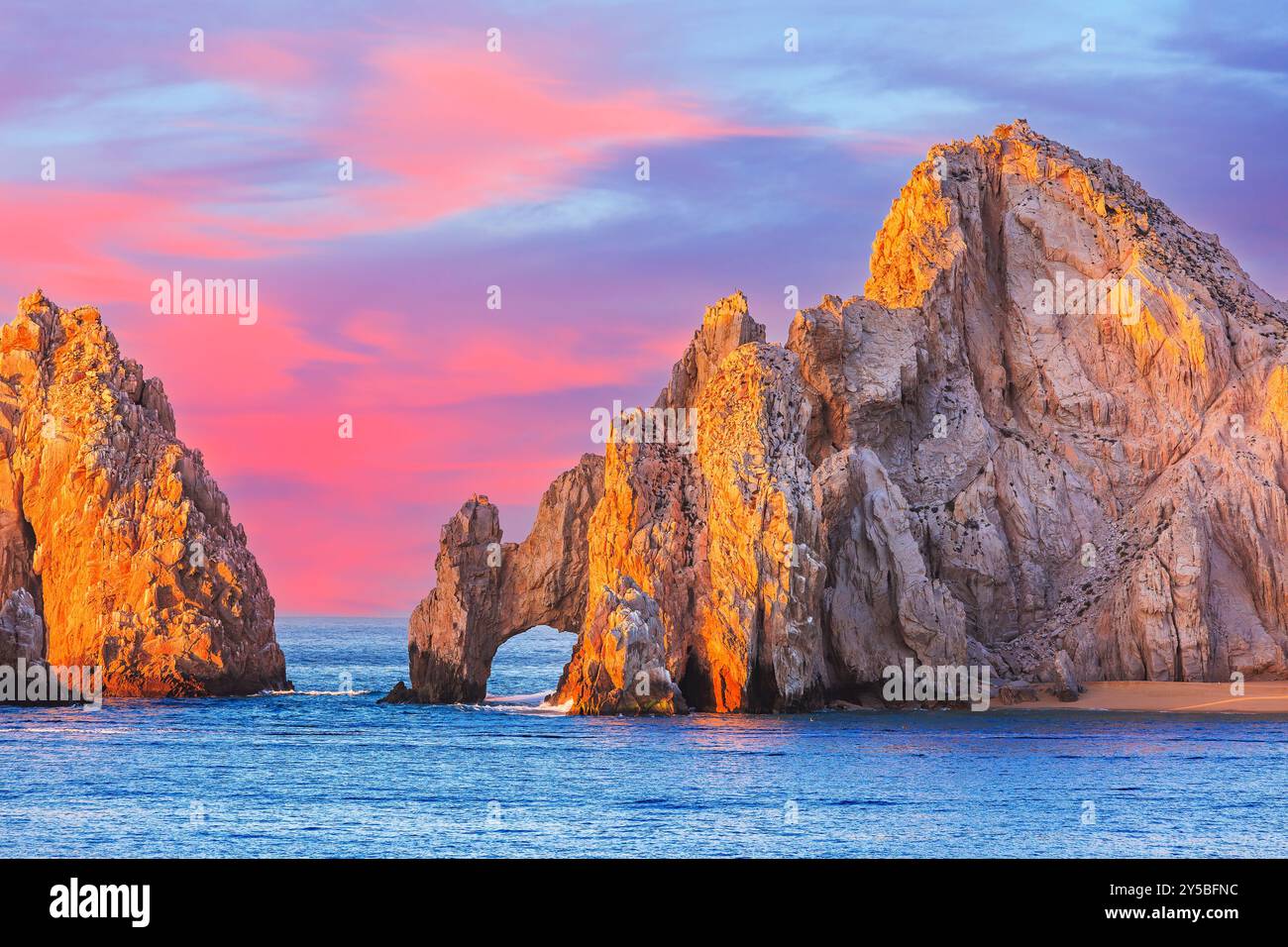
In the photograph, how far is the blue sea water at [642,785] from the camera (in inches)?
1594

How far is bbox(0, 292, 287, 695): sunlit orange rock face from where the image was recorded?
9150 cm

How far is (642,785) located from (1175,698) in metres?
38.5

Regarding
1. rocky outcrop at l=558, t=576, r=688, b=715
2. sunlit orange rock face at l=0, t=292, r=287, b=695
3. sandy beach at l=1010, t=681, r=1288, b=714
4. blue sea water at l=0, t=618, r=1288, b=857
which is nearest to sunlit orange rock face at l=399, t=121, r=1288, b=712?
rocky outcrop at l=558, t=576, r=688, b=715

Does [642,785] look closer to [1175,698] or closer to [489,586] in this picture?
[1175,698]

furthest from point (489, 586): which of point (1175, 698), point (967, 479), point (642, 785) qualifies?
point (642, 785)

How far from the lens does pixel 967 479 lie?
88.9 m

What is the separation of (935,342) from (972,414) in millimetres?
4541

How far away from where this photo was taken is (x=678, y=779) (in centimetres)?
5291

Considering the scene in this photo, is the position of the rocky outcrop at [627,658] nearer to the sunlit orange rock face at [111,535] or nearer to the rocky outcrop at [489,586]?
the rocky outcrop at [489,586]

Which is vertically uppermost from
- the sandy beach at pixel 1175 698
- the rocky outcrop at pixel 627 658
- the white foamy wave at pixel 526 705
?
the rocky outcrop at pixel 627 658

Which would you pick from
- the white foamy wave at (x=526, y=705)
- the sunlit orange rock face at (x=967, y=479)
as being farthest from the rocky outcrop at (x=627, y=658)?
the white foamy wave at (x=526, y=705)

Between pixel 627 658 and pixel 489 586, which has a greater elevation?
pixel 489 586

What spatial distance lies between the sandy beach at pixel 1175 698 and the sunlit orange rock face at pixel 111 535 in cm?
4421

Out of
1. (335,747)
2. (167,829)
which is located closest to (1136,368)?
(335,747)
